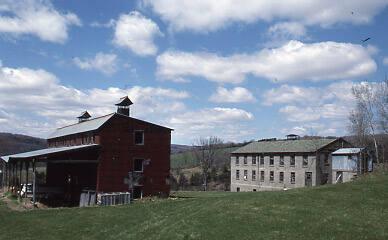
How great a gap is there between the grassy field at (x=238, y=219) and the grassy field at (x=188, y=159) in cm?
9239

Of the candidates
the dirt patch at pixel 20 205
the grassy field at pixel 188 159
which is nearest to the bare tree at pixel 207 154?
the grassy field at pixel 188 159

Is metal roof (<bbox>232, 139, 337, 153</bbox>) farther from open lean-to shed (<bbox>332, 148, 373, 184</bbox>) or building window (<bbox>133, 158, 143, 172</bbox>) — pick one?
building window (<bbox>133, 158, 143, 172</bbox>)

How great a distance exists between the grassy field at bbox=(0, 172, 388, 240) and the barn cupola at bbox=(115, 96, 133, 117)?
20.4 meters

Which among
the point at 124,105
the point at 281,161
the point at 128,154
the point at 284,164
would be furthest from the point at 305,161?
the point at 128,154

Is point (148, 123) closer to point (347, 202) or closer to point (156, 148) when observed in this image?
point (156, 148)

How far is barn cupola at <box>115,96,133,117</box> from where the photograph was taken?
52469mm

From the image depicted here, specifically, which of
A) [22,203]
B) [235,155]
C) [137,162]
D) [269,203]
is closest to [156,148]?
[137,162]

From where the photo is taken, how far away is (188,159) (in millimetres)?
140875

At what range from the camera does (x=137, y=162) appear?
4812cm

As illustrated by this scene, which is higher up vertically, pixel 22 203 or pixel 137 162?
→ pixel 137 162

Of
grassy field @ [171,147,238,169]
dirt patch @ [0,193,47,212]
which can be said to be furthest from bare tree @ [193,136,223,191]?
dirt patch @ [0,193,47,212]

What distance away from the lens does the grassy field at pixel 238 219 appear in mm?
19719

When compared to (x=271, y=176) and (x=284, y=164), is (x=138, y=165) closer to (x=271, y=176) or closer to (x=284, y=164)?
(x=284, y=164)

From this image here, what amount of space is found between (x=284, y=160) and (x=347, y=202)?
52.5m
